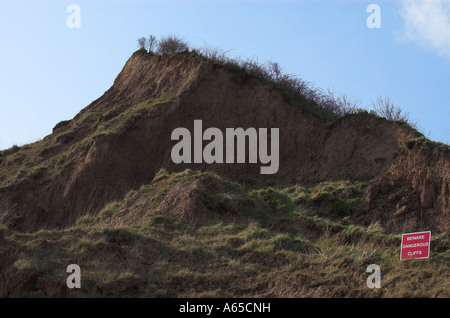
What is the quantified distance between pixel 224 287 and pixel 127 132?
1094cm

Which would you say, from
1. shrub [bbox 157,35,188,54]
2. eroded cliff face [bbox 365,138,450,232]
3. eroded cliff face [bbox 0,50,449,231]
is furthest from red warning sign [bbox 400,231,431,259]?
shrub [bbox 157,35,188,54]

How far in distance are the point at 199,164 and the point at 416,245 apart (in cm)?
1100

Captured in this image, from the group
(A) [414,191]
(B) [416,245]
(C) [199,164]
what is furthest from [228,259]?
(C) [199,164]

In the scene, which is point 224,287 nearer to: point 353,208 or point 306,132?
point 353,208

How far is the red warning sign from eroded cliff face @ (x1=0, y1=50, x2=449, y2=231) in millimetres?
4786

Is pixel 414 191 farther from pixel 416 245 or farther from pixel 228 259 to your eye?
pixel 228 259

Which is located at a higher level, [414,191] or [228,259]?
[414,191]

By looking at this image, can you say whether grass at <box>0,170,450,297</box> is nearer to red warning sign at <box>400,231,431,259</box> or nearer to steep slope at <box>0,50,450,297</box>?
steep slope at <box>0,50,450,297</box>

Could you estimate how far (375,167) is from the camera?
1959 cm

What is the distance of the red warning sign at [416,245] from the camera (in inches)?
455

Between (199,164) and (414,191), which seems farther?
(199,164)

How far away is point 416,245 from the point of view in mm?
11883

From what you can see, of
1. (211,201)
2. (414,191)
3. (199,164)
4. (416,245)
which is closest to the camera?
(416,245)
